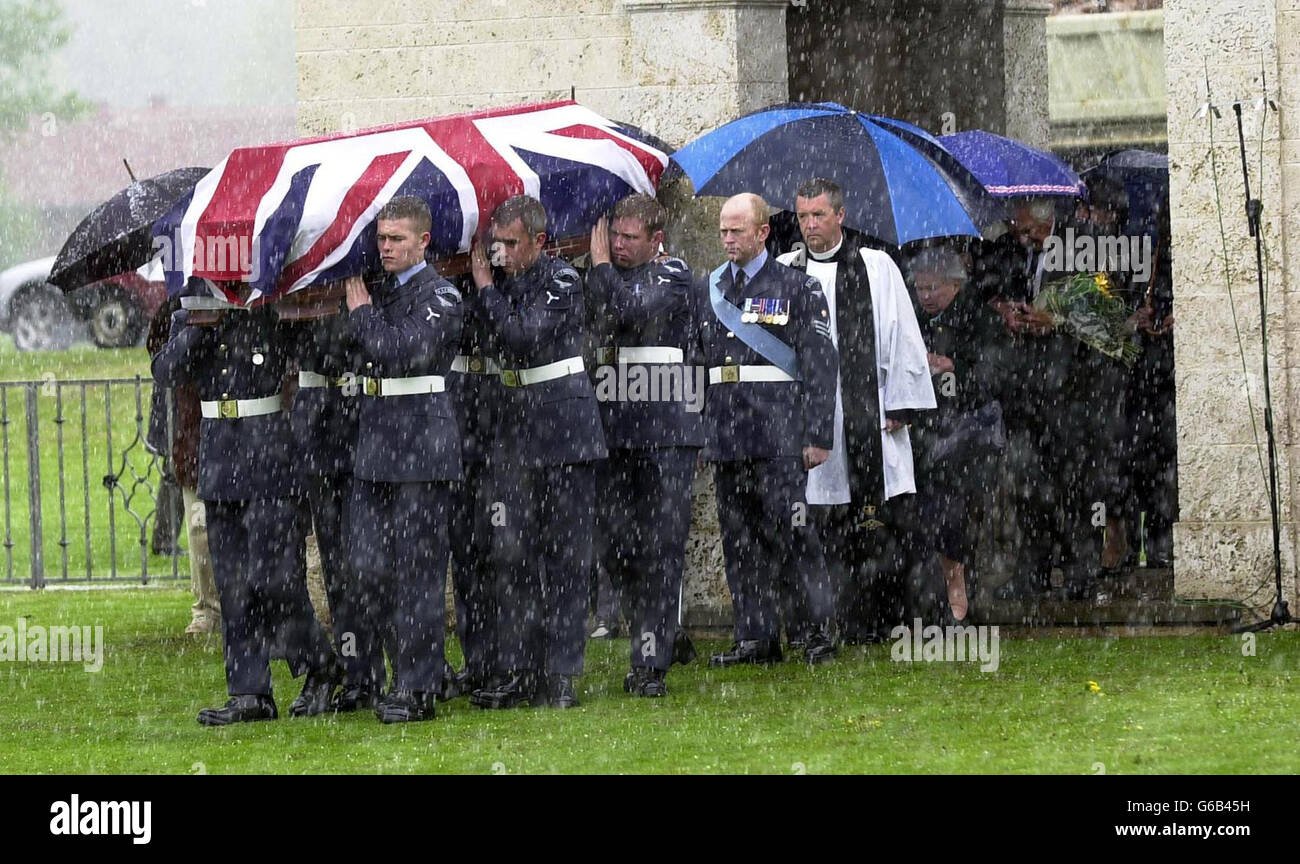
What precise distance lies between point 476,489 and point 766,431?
1344mm

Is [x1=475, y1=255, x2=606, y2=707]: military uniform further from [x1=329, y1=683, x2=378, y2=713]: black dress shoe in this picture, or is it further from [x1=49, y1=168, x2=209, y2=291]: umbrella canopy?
[x1=49, y1=168, x2=209, y2=291]: umbrella canopy

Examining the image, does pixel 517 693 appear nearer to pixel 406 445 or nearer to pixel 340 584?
pixel 340 584

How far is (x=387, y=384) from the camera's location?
8094 millimetres

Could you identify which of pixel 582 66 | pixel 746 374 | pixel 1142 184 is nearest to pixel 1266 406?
pixel 1142 184

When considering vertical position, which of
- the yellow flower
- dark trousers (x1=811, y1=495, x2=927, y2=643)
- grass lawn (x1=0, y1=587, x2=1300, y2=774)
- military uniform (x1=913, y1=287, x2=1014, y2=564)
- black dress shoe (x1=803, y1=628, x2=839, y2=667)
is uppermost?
the yellow flower

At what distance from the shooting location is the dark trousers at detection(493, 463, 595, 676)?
850 cm

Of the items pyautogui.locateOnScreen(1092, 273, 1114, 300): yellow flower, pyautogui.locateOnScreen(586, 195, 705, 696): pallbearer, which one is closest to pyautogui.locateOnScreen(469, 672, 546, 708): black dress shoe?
pyautogui.locateOnScreen(586, 195, 705, 696): pallbearer

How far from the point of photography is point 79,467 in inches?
967

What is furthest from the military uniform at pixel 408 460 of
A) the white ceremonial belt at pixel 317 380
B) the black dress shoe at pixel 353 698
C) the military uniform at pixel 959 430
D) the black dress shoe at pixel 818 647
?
the military uniform at pixel 959 430

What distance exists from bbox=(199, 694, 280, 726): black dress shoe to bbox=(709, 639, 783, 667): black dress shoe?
199cm

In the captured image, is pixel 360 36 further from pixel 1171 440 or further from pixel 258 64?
pixel 258 64

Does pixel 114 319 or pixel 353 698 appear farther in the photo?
pixel 114 319

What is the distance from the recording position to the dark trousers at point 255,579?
839 centimetres

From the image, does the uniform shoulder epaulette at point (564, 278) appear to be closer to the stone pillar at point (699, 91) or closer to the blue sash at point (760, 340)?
the blue sash at point (760, 340)
